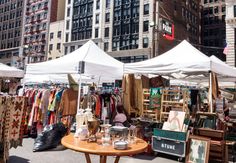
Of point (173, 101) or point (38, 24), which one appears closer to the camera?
point (173, 101)

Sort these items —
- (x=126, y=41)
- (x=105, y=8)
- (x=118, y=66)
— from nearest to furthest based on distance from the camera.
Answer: (x=118, y=66), (x=126, y=41), (x=105, y=8)

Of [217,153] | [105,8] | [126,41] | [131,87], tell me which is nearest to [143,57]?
[126,41]

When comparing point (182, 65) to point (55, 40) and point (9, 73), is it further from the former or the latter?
point (55, 40)

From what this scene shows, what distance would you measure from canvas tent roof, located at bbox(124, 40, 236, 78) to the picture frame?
202cm

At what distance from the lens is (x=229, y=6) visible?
34.3 meters

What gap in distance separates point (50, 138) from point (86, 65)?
2630mm

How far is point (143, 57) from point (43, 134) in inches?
1434

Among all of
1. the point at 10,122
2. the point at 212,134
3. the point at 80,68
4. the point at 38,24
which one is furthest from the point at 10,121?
the point at 38,24

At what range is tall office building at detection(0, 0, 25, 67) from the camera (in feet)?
224

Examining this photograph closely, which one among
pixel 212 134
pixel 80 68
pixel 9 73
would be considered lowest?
pixel 212 134

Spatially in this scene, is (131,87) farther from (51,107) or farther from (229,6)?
(229,6)

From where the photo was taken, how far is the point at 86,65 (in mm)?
8219

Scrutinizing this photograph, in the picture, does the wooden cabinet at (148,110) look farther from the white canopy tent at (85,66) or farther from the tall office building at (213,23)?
the tall office building at (213,23)

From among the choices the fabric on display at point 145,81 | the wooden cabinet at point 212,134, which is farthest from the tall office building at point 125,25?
the wooden cabinet at point 212,134
